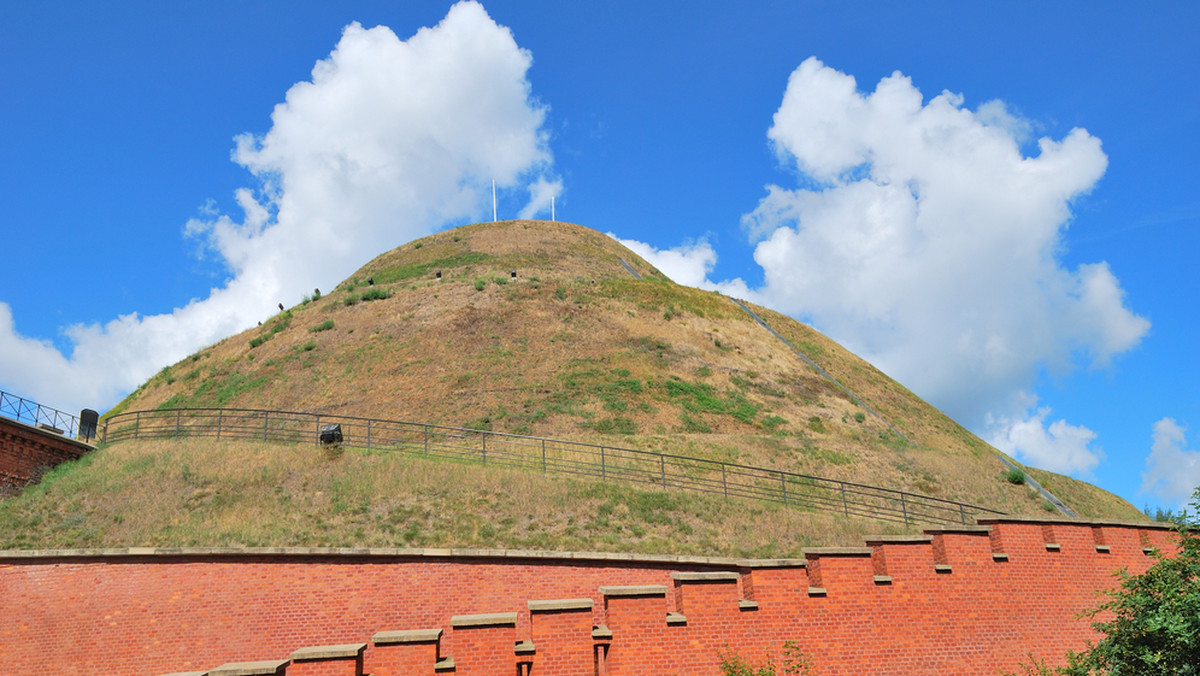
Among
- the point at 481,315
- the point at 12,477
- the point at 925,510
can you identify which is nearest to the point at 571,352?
the point at 481,315

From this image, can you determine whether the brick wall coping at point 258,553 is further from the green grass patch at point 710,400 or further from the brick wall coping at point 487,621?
the green grass patch at point 710,400

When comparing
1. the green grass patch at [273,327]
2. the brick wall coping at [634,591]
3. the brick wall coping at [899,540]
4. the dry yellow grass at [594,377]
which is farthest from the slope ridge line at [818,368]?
the green grass patch at [273,327]

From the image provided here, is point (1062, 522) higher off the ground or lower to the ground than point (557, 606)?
higher

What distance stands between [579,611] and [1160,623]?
260 inches

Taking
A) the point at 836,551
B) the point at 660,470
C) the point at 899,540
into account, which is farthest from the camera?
the point at 660,470

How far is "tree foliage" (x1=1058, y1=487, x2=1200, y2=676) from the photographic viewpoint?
319 inches

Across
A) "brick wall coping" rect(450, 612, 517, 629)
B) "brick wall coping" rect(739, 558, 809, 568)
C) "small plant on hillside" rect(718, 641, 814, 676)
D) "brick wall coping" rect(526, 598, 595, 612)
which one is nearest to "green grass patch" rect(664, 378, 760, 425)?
"brick wall coping" rect(739, 558, 809, 568)

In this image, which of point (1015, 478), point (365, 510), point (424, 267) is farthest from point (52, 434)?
point (1015, 478)

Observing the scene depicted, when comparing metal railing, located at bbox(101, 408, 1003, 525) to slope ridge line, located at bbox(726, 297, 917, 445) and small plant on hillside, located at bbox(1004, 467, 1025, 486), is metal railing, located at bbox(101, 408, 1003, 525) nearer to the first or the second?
small plant on hillside, located at bbox(1004, 467, 1025, 486)

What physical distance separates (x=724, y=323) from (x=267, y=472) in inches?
1156

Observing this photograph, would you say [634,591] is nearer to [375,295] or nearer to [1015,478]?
[1015,478]

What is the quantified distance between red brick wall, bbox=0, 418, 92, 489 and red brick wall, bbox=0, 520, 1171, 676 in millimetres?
7301

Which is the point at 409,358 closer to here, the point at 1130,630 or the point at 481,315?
the point at 481,315

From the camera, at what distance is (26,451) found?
20.5 meters
